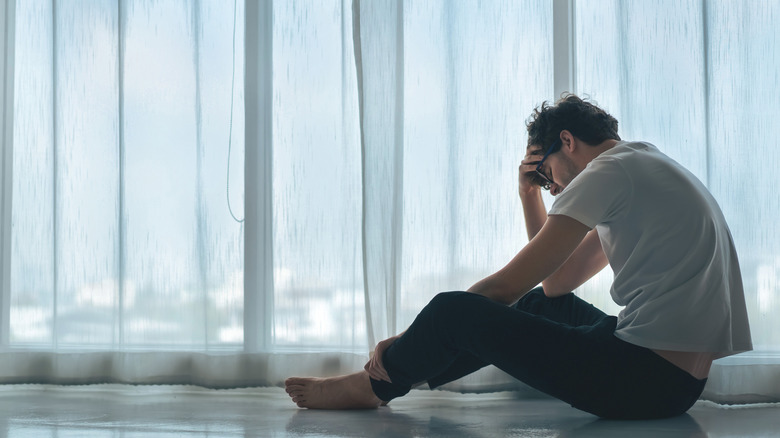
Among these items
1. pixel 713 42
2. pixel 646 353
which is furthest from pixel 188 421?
pixel 713 42

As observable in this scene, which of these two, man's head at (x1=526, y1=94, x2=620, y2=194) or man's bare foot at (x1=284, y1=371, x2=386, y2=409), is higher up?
man's head at (x1=526, y1=94, x2=620, y2=194)

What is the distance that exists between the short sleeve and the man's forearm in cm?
44

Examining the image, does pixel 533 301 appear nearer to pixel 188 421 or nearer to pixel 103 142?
pixel 188 421

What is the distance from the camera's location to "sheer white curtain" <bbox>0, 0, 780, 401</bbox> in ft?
5.98

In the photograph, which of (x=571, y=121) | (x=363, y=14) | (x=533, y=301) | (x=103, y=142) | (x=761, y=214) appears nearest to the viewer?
(x=571, y=121)

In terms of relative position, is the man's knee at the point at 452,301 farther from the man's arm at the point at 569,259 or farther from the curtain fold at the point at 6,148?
the curtain fold at the point at 6,148

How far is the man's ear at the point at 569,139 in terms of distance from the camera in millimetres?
1485

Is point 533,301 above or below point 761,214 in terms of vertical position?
below

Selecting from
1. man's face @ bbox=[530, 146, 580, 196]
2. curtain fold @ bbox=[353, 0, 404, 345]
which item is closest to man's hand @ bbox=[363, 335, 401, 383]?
curtain fold @ bbox=[353, 0, 404, 345]

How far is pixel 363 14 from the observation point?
1.97 metres

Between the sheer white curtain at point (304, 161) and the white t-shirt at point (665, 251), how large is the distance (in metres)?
0.55

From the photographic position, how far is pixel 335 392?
5.33ft

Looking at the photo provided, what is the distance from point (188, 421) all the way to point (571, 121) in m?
1.07

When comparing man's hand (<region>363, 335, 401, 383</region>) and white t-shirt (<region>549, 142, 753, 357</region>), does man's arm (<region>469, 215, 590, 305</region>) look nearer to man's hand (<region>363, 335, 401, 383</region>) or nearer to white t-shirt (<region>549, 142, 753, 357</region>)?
white t-shirt (<region>549, 142, 753, 357</region>)
